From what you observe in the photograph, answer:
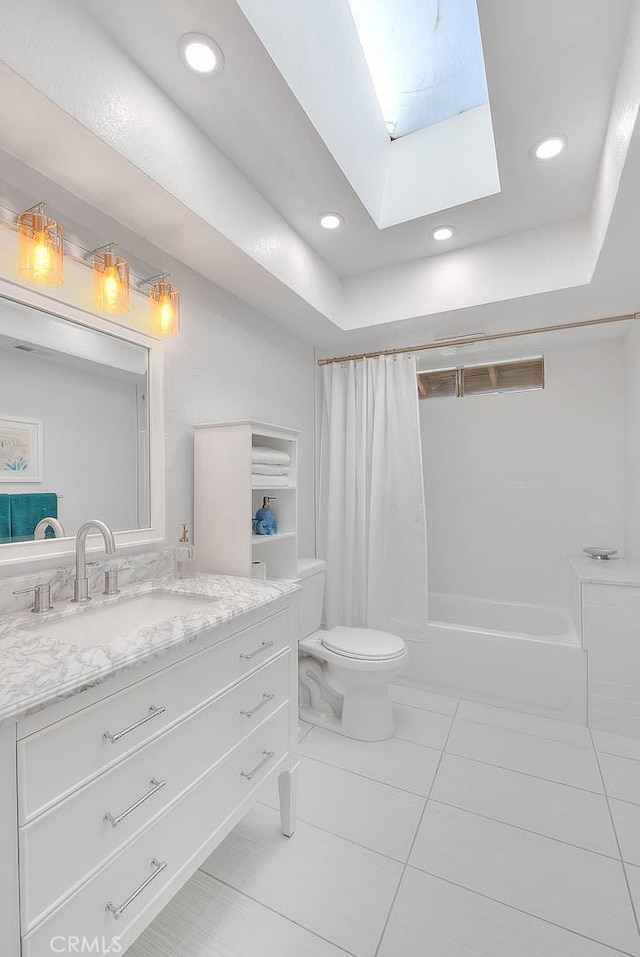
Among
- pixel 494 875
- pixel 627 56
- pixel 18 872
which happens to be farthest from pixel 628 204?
pixel 18 872

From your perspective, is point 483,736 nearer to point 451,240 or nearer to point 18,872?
point 18,872

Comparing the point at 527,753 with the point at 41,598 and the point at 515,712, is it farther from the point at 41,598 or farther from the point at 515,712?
the point at 41,598

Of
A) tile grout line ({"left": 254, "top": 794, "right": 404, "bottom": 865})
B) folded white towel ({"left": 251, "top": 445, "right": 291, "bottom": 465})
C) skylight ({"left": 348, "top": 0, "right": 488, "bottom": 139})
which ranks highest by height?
skylight ({"left": 348, "top": 0, "right": 488, "bottom": 139})

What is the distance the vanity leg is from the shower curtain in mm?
1362

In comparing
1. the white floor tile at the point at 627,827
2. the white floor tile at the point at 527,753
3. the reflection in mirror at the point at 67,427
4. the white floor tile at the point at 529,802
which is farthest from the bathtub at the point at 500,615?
the reflection in mirror at the point at 67,427

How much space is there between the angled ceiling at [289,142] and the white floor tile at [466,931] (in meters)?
2.25

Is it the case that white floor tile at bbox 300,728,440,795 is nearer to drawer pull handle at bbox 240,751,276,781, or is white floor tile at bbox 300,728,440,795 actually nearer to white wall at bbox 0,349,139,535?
drawer pull handle at bbox 240,751,276,781

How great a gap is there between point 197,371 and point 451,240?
4.91 feet

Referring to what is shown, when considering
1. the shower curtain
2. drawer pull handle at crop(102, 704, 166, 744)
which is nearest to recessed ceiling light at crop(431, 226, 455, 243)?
the shower curtain

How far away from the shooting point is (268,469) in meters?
2.08

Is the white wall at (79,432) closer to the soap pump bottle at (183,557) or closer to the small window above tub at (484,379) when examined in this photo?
the soap pump bottle at (183,557)

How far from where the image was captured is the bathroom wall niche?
1.35 metres

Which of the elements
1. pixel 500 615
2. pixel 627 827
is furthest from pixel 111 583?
pixel 500 615

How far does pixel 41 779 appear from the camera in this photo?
31.2 inches
